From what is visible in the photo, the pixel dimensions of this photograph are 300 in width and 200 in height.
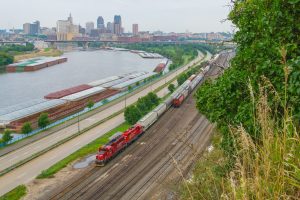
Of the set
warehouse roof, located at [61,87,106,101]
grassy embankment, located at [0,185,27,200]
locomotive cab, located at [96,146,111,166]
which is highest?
warehouse roof, located at [61,87,106,101]

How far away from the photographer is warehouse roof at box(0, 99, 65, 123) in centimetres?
3031

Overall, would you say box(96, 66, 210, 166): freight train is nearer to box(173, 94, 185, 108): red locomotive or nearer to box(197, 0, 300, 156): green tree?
box(173, 94, 185, 108): red locomotive

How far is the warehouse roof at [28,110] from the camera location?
3031cm

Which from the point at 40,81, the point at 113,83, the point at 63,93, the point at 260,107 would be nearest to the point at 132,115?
the point at 63,93

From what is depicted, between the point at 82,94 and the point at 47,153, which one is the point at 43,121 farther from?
the point at 82,94

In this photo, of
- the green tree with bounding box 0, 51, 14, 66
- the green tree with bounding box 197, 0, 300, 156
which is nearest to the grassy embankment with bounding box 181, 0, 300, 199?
the green tree with bounding box 197, 0, 300, 156

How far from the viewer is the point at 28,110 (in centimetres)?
3294

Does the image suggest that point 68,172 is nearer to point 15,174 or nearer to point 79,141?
point 15,174

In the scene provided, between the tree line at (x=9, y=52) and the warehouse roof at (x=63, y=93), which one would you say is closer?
the warehouse roof at (x=63, y=93)

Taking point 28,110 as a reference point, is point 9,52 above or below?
above

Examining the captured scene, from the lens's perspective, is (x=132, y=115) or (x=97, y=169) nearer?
(x=97, y=169)

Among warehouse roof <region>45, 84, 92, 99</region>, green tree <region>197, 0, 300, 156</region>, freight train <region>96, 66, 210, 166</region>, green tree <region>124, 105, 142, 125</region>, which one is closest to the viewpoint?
green tree <region>197, 0, 300, 156</region>

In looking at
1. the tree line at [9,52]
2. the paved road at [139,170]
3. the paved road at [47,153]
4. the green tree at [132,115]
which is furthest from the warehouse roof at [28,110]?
the tree line at [9,52]

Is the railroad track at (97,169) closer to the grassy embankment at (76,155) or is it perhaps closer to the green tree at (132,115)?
the grassy embankment at (76,155)
